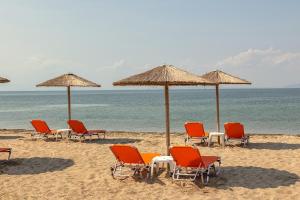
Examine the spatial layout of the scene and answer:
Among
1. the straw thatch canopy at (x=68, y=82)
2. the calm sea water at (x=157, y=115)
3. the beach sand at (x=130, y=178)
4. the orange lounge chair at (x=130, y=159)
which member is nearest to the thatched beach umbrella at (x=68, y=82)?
the straw thatch canopy at (x=68, y=82)

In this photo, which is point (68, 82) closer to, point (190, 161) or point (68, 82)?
point (68, 82)

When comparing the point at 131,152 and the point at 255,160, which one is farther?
the point at 255,160

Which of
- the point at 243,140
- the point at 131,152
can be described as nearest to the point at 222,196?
the point at 131,152

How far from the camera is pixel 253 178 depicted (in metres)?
7.97

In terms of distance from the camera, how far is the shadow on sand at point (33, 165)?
Answer: 29.6ft

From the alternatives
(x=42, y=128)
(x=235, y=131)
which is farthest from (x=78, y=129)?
(x=235, y=131)

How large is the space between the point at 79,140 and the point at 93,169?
487 cm

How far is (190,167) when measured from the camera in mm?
7770

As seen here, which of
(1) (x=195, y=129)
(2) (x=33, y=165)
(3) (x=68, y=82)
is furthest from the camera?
(3) (x=68, y=82)

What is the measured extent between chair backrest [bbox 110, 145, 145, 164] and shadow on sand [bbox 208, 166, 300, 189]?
140cm

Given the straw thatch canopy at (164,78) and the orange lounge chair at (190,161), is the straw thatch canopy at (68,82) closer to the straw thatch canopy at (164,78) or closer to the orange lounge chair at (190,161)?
the straw thatch canopy at (164,78)

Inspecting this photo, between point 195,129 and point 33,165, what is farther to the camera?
point 195,129

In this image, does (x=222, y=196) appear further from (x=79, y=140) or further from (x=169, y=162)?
(x=79, y=140)

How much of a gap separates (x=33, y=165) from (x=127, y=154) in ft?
9.18
